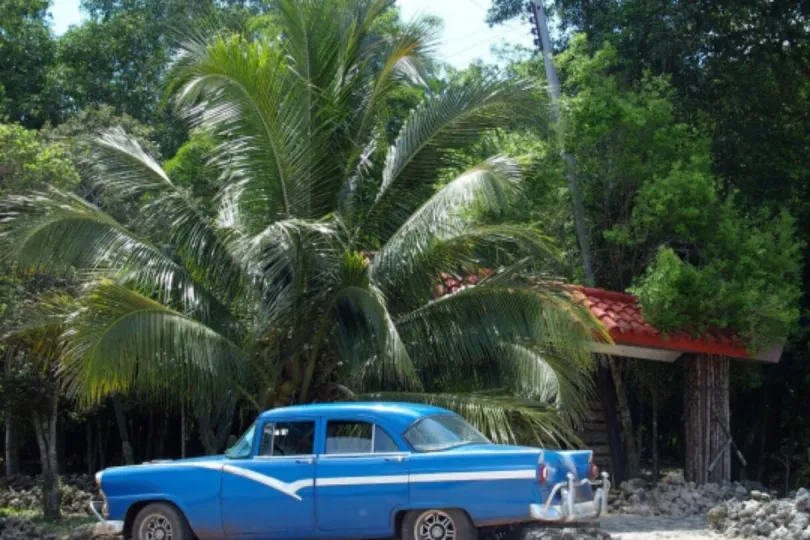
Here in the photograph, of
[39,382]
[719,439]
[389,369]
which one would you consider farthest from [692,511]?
[39,382]

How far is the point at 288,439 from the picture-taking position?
10.2 meters

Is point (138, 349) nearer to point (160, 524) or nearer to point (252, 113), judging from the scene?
point (160, 524)

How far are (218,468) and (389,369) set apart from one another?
2.84 metres

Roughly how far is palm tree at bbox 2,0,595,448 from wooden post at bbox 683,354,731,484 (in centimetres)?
335

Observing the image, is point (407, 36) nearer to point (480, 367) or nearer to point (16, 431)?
point (480, 367)

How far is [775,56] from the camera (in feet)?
64.5

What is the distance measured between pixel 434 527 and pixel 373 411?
3.96ft

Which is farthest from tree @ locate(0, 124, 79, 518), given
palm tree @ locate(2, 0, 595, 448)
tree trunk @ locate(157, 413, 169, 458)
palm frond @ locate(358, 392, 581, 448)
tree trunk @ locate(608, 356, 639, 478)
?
tree trunk @ locate(608, 356, 639, 478)

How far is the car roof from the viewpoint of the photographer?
9891 millimetres

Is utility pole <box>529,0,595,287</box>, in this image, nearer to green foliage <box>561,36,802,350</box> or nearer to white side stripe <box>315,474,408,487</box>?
green foliage <box>561,36,802,350</box>

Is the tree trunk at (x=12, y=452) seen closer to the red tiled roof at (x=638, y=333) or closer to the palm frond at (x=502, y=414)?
the palm frond at (x=502, y=414)

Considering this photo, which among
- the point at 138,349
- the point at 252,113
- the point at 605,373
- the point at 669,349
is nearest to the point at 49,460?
the point at 138,349

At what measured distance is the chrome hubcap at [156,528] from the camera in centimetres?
1045

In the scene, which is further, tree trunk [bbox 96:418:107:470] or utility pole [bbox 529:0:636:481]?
tree trunk [bbox 96:418:107:470]
